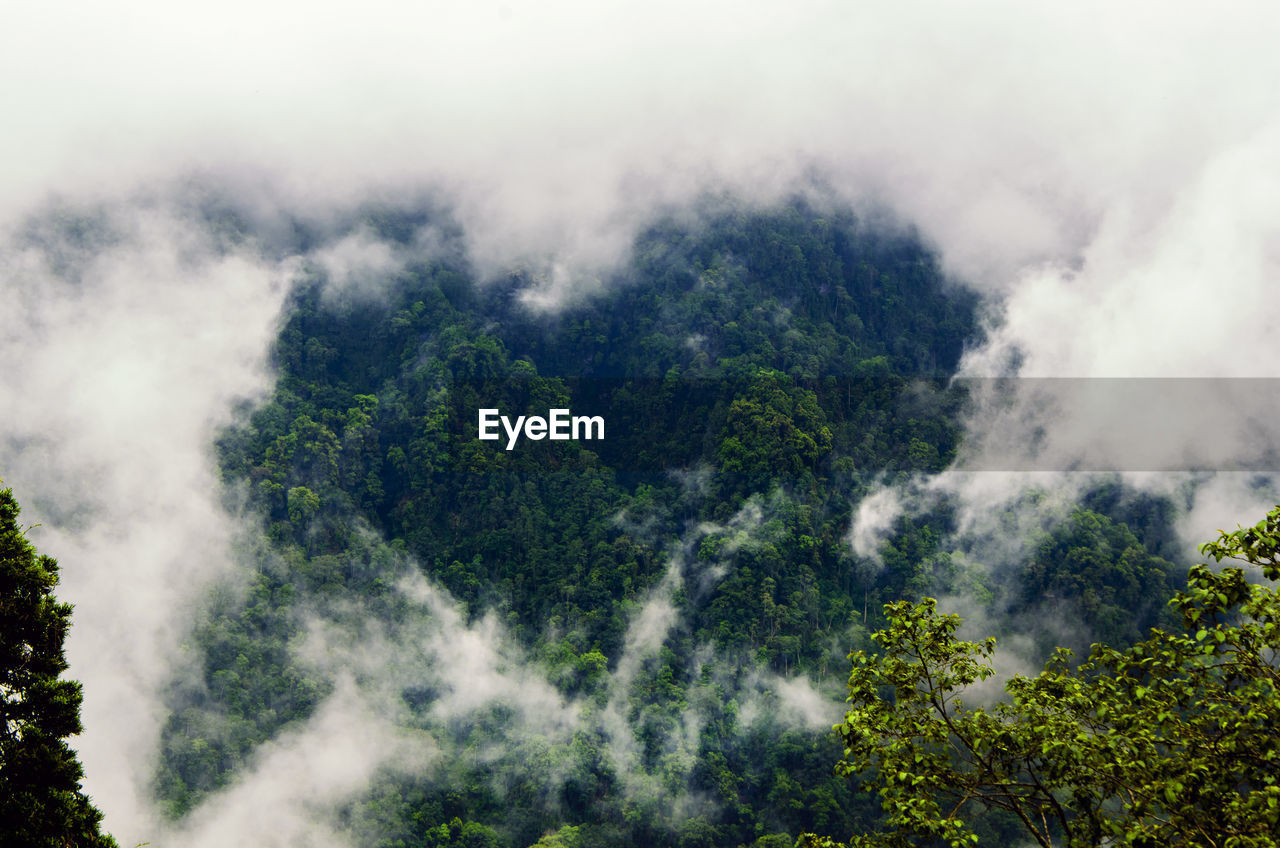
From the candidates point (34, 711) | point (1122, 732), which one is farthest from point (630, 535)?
point (1122, 732)

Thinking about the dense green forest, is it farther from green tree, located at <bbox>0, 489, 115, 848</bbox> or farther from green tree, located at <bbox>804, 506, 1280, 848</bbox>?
green tree, located at <bbox>804, 506, 1280, 848</bbox>

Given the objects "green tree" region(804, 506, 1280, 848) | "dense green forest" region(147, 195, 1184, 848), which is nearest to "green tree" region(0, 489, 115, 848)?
"green tree" region(804, 506, 1280, 848)

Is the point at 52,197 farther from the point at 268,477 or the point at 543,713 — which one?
the point at 543,713

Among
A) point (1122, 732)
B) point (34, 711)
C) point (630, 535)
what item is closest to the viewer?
point (1122, 732)

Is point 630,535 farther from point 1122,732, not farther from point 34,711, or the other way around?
point 1122,732

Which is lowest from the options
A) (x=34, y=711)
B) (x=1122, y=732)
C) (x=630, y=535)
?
(x=34, y=711)

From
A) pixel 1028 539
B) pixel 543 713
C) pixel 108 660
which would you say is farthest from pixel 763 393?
pixel 108 660

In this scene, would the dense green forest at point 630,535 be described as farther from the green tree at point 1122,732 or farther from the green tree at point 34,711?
the green tree at point 1122,732

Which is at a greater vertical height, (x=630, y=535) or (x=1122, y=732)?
(x=630, y=535)
